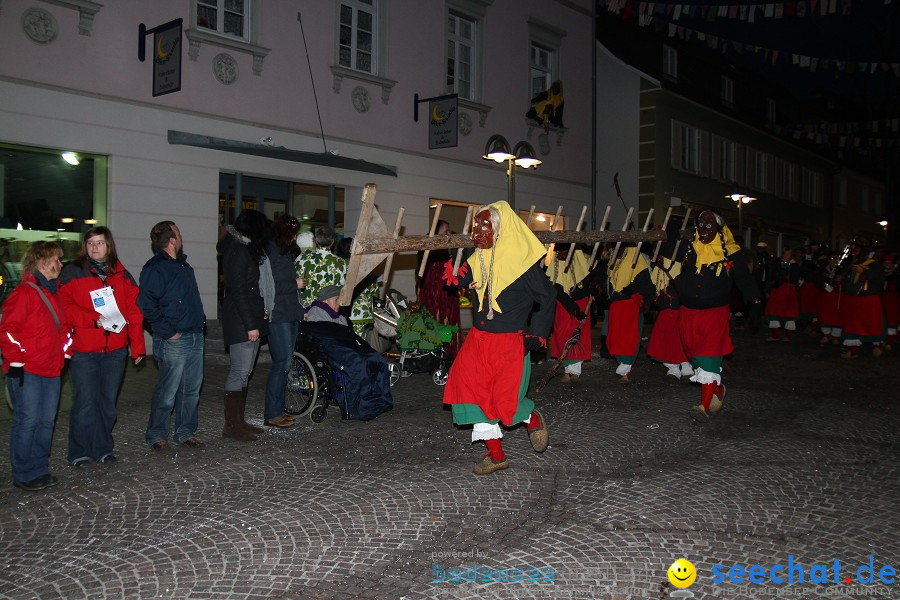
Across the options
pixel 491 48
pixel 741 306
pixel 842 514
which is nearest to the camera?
pixel 842 514

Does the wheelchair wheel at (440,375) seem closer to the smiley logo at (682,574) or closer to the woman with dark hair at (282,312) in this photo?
the woman with dark hair at (282,312)

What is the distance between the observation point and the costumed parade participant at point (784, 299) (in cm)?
1639

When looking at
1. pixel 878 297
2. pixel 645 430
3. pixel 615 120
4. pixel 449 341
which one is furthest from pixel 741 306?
pixel 645 430

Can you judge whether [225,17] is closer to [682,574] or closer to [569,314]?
[569,314]

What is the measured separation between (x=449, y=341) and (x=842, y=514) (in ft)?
19.3

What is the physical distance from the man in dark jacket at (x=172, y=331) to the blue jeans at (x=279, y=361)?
76cm

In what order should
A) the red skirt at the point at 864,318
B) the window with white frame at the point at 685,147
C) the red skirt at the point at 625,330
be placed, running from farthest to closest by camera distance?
the window with white frame at the point at 685,147, the red skirt at the point at 864,318, the red skirt at the point at 625,330

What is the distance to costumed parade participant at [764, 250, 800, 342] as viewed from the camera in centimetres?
1639

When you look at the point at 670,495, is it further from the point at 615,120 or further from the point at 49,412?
the point at 615,120

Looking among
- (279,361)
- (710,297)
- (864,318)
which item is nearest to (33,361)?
(279,361)

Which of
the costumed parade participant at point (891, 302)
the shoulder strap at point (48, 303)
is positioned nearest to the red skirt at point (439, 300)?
the shoulder strap at point (48, 303)

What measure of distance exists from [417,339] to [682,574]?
21.2 feet

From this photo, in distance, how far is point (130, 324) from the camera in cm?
589

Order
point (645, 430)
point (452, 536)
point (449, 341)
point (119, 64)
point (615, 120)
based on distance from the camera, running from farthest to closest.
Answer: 1. point (615, 120)
2. point (119, 64)
3. point (449, 341)
4. point (645, 430)
5. point (452, 536)
